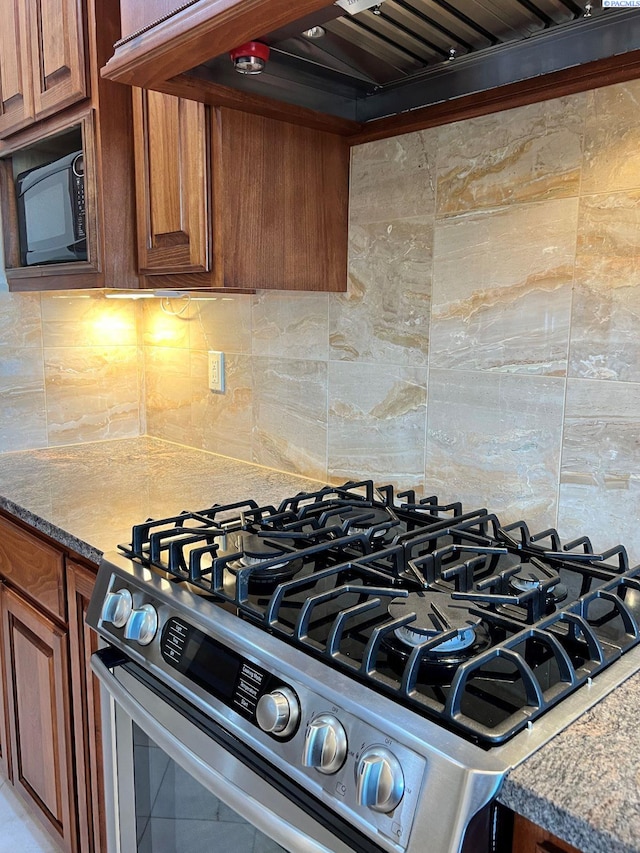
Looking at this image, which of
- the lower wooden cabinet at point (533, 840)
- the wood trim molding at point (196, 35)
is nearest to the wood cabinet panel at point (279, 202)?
the wood trim molding at point (196, 35)

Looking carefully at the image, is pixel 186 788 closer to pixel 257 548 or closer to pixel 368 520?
pixel 257 548

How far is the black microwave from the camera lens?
166cm

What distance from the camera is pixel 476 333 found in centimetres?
135

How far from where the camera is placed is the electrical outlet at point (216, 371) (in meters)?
1.99

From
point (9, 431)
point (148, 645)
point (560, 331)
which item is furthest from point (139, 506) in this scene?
point (560, 331)

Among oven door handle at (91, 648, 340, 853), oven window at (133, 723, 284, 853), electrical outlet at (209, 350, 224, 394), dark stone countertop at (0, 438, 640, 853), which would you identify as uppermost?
electrical outlet at (209, 350, 224, 394)

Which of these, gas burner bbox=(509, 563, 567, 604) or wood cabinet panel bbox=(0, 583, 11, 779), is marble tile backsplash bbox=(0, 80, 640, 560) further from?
wood cabinet panel bbox=(0, 583, 11, 779)

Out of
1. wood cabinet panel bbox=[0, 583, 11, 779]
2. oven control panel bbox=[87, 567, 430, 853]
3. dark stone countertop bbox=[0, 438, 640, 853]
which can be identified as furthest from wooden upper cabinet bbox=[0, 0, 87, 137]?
wood cabinet panel bbox=[0, 583, 11, 779]

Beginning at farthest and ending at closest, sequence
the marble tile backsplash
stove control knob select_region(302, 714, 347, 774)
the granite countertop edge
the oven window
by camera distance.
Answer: the granite countertop edge < the marble tile backsplash < the oven window < stove control knob select_region(302, 714, 347, 774)

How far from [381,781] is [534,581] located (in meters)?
0.42

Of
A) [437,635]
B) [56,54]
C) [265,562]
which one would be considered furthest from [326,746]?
[56,54]

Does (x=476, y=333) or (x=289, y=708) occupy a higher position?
(x=476, y=333)

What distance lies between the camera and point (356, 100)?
147 cm

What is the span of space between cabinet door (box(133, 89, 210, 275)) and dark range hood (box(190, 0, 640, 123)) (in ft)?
0.56
